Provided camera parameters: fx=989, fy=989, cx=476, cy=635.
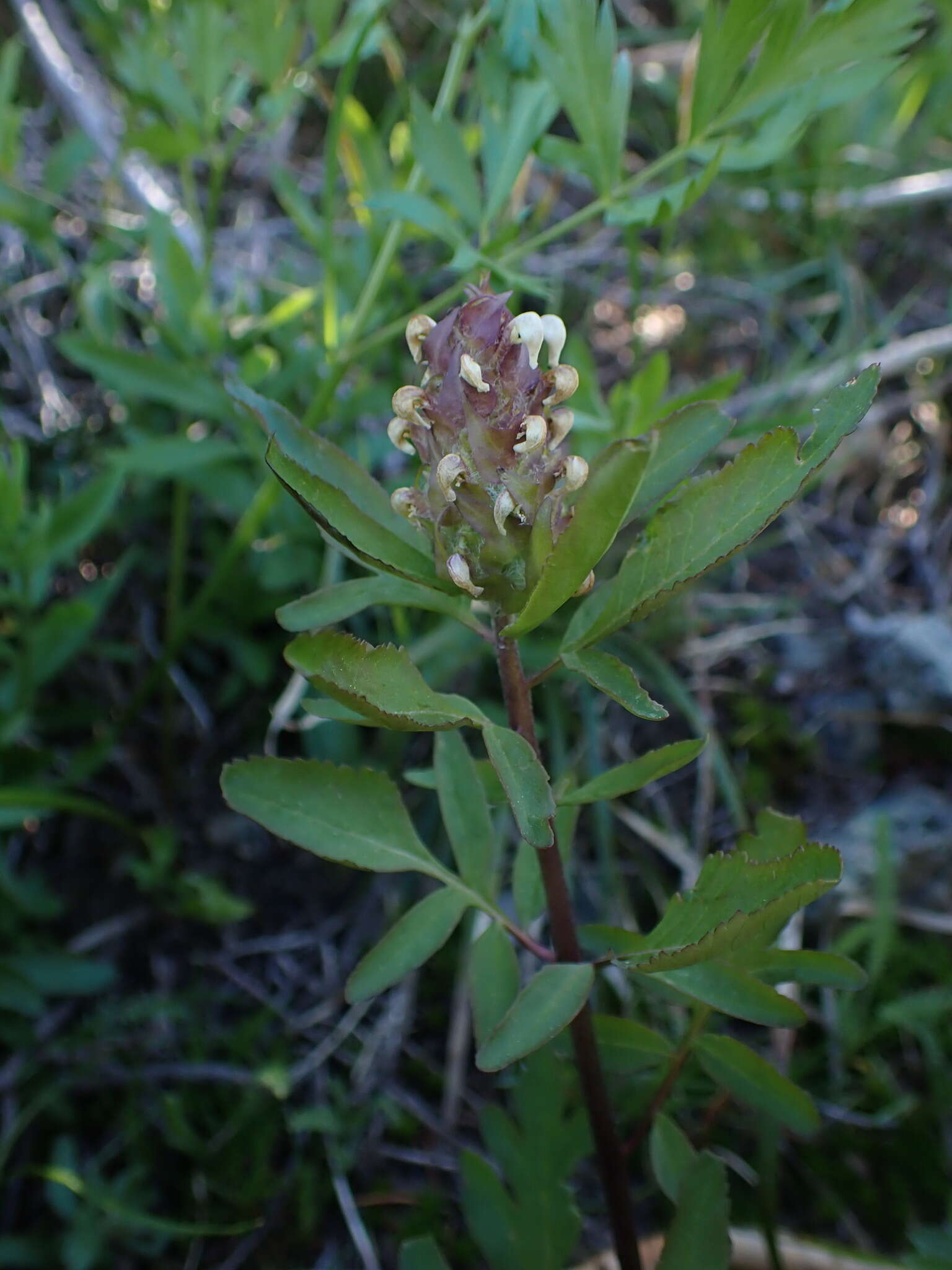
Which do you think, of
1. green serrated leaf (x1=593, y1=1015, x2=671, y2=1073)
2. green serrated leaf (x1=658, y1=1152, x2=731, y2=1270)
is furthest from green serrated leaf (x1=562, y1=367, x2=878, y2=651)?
green serrated leaf (x1=658, y1=1152, x2=731, y2=1270)

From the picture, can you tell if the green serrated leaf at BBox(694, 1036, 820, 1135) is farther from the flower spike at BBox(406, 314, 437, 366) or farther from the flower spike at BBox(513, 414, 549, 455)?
the flower spike at BBox(406, 314, 437, 366)

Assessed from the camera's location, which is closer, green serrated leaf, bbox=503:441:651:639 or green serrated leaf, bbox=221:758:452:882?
green serrated leaf, bbox=503:441:651:639

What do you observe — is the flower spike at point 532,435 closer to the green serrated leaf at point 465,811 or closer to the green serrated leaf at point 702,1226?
the green serrated leaf at point 465,811

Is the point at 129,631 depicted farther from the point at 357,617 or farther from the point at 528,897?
the point at 528,897

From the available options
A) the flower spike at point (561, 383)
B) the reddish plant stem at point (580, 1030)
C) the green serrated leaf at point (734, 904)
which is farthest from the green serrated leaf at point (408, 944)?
the flower spike at point (561, 383)

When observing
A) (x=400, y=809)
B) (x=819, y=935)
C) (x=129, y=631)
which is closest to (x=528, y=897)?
(x=400, y=809)

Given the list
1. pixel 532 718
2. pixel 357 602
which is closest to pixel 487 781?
pixel 532 718

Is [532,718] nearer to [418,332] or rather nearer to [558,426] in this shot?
[558,426]

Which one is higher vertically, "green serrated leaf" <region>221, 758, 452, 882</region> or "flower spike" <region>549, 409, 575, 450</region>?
"flower spike" <region>549, 409, 575, 450</region>
